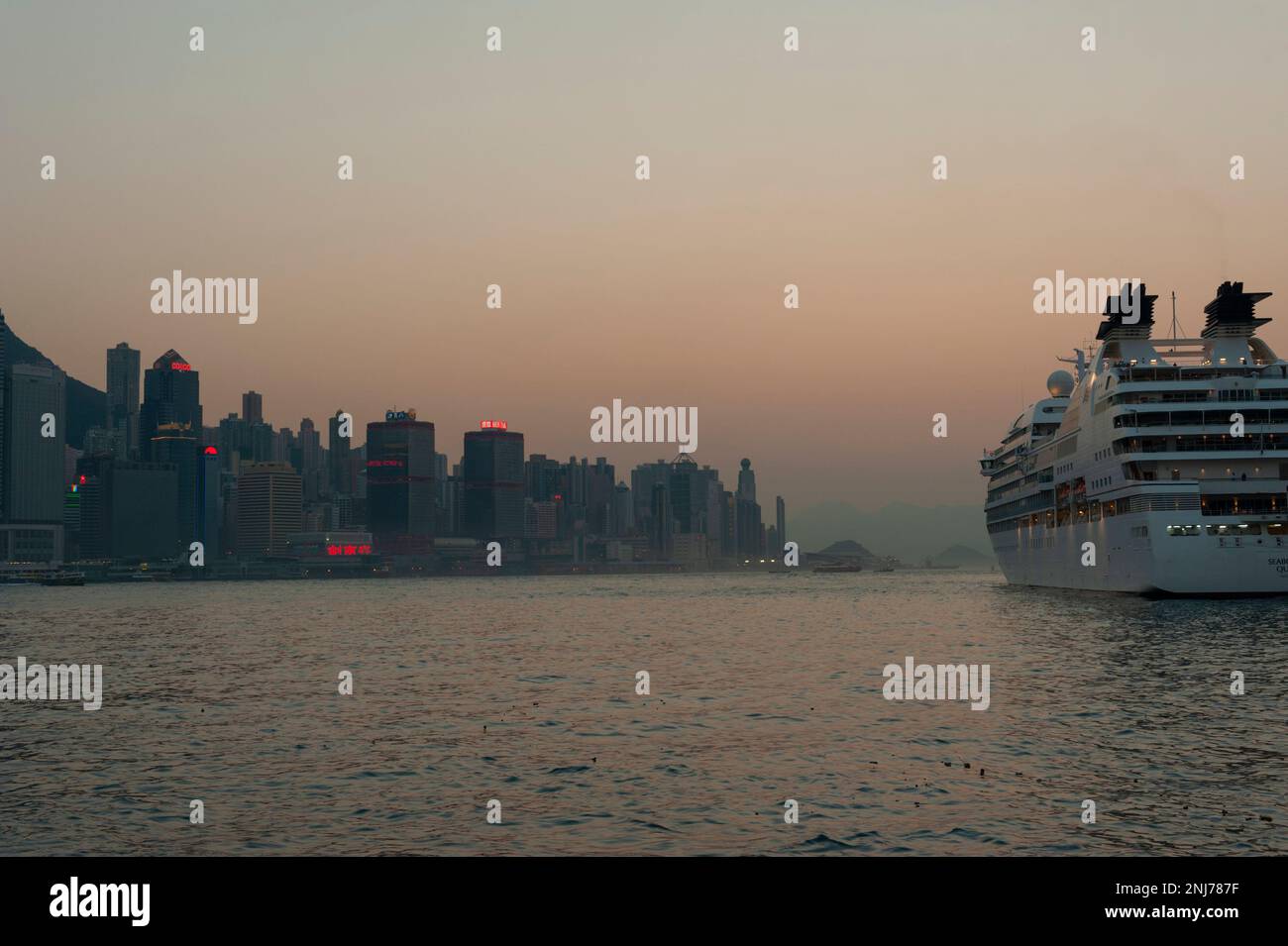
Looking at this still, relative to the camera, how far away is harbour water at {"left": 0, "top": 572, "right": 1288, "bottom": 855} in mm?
20500

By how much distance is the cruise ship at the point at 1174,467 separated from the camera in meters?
88.9

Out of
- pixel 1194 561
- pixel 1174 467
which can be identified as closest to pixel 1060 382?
pixel 1174 467

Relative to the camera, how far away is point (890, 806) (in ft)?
74.1

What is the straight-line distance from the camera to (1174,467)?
312ft

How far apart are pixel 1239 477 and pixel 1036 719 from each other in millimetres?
71373

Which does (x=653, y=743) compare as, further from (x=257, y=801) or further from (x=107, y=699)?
(x=107, y=699)

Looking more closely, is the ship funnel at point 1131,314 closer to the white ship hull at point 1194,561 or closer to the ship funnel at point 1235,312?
the ship funnel at point 1235,312

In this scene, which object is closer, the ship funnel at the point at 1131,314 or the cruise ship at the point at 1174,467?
the cruise ship at the point at 1174,467

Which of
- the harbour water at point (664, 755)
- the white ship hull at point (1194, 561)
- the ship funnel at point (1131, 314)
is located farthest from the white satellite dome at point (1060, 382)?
the harbour water at point (664, 755)

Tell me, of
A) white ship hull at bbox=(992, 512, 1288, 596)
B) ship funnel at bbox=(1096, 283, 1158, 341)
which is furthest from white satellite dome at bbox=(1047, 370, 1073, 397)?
white ship hull at bbox=(992, 512, 1288, 596)

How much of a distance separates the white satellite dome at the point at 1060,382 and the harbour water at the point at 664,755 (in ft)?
305

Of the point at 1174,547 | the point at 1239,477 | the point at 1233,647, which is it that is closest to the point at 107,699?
the point at 1233,647

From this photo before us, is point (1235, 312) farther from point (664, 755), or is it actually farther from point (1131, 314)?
point (664, 755)

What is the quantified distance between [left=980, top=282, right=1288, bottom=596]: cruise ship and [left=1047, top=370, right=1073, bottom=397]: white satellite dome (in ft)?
90.0
